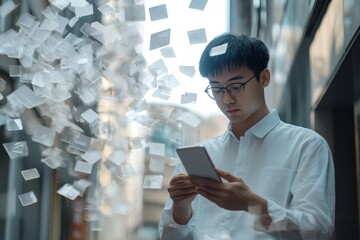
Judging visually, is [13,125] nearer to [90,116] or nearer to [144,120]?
[90,116]

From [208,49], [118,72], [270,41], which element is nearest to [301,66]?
[270,41]

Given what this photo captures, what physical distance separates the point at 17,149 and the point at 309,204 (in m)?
0.94

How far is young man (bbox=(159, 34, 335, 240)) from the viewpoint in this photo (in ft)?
3.10

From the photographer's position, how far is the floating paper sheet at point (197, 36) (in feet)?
4.47

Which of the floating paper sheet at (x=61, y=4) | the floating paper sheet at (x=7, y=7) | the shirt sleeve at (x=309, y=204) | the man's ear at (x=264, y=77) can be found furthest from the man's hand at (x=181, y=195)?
the floating paper sheet at (x=7, y=7)

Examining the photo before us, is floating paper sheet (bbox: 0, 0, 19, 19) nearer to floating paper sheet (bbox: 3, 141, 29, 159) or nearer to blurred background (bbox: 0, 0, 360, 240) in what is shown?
blurred background (bbox: 0, 0, 360, 240)

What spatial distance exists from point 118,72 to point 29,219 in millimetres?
821

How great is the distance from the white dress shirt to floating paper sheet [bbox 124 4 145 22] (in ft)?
1.51

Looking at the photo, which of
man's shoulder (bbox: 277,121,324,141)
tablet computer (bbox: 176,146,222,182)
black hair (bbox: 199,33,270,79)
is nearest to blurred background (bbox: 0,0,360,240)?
black hair (bbox: 199,33,270,79)

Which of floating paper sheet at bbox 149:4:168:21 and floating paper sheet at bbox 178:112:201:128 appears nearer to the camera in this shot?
floating paper sheet at bbox 149:4:168:21

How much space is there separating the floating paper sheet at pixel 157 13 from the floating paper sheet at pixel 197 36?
0.08 m

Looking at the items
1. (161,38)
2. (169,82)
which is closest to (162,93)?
(169,82)

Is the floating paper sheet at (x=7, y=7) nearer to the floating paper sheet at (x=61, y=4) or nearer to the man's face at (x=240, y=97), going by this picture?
the floating paper sheet at (x=61, y=4)

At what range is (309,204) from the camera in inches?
37.1
